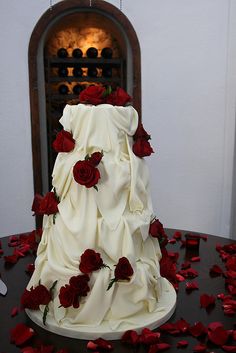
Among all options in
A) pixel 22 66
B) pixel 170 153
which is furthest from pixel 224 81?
pixel 22 66

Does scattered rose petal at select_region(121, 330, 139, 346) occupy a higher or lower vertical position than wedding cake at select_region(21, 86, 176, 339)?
lower

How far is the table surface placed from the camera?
1.23 metres

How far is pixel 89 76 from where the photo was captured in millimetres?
4207

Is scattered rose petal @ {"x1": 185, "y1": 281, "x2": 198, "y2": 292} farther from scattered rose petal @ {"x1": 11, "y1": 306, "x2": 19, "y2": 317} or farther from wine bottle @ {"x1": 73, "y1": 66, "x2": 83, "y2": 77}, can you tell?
wine bottle @ {"x1": 73, "y1": 66, "x2": 83, "y2": 77}

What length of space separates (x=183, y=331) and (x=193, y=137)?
102 inches

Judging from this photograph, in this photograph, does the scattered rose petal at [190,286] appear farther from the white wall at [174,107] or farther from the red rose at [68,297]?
the white wall at [174,107]

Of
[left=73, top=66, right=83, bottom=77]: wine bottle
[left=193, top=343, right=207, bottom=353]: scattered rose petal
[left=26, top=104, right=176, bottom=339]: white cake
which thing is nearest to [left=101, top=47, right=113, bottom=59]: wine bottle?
[left=73, top=66, right=83, bottom=77]: wine bottle

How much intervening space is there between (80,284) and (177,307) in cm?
41

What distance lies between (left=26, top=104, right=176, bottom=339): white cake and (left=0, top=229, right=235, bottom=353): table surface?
0.13ft

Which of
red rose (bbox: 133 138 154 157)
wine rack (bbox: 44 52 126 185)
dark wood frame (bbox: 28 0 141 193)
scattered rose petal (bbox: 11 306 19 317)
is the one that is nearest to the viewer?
scattered rose petal (bbox: 11 306 19 317)

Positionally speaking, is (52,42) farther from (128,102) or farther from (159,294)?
(159,294)

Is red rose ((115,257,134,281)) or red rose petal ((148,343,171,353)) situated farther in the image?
red rose ((115,257,134,281))

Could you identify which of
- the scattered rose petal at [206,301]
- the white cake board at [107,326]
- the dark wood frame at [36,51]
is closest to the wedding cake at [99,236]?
the white cake board at [107,326]

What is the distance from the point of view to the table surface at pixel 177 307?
4.04 ft
